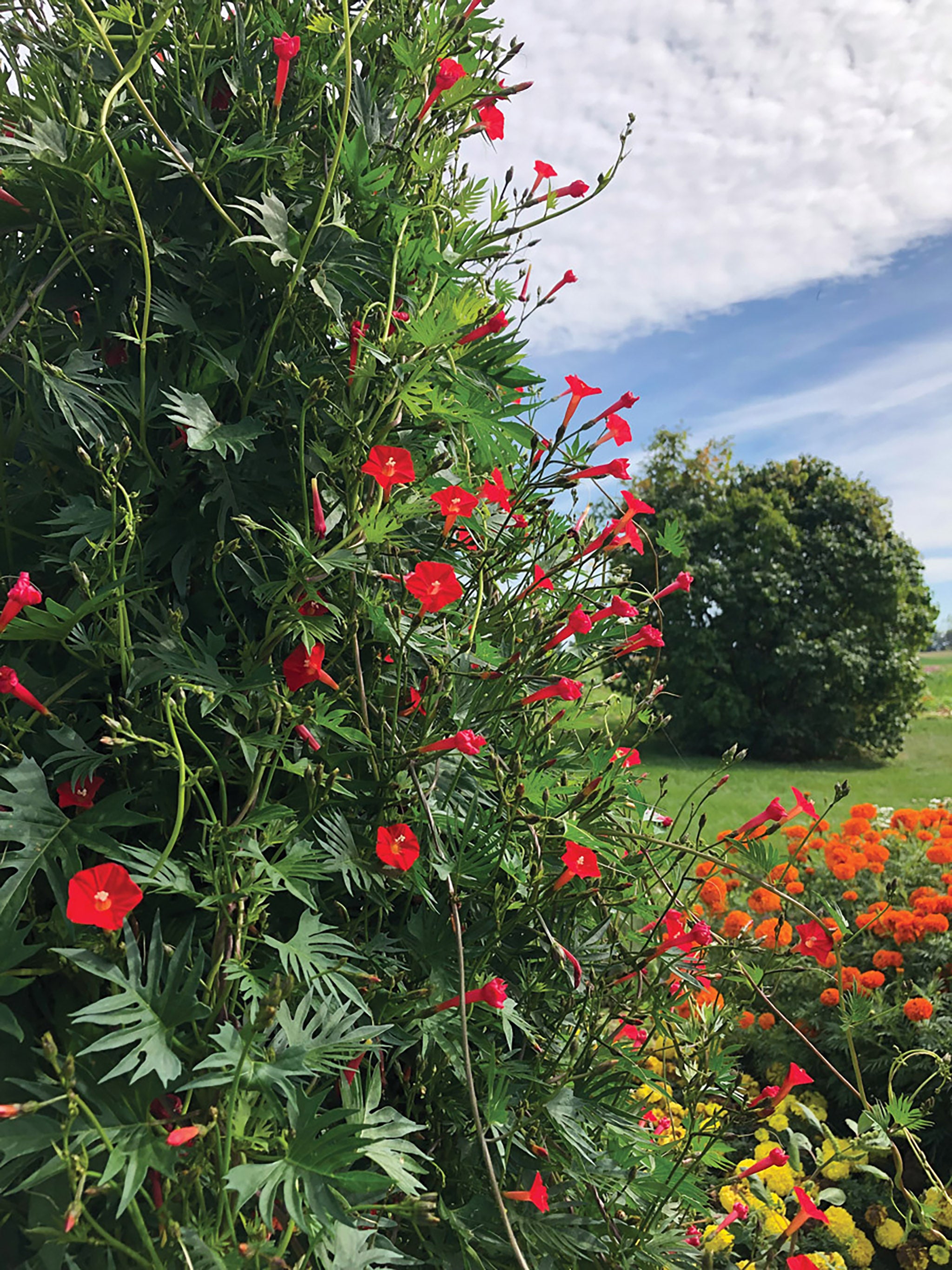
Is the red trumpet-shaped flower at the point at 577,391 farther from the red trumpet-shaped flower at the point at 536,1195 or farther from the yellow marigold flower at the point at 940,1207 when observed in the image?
the yellow marigold flower at the point at 940,1207

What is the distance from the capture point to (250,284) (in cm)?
120

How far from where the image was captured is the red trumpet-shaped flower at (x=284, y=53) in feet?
3.56

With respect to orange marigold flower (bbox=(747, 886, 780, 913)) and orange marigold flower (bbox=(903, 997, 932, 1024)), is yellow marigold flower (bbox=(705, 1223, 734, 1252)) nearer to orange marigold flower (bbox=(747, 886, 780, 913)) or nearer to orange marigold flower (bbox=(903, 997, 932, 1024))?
orange marigold flower (bbox=(903, 997, 932, 1024))

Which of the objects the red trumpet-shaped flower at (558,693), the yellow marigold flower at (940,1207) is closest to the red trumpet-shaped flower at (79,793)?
the red trumpet-shaped flower at (558,693)

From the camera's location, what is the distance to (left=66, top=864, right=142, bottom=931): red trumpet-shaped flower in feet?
2.88

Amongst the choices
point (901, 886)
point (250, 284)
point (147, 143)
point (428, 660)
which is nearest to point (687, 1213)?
point (428, 660)

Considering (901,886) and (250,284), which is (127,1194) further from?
(901,886)

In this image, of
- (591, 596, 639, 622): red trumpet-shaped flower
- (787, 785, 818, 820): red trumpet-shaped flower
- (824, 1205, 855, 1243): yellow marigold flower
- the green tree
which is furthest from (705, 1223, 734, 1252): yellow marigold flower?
the green tree

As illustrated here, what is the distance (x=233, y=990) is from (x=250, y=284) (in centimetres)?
94

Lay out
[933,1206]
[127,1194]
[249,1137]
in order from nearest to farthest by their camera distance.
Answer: [127,1194] < [249,1137] < [933,1206]

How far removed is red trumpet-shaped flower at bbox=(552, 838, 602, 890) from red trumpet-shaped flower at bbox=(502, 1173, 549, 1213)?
0.39 meters

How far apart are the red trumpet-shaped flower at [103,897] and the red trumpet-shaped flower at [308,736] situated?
10.3 inches

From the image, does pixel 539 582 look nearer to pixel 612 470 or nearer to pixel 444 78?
pixel 612 470

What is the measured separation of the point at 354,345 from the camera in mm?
1125
